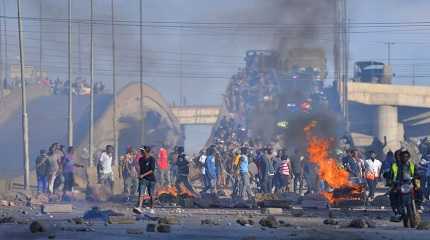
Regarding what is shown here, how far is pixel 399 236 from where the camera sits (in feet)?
55.8

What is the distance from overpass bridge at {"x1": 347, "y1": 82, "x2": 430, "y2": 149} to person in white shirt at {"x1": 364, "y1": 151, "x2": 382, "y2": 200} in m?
34.3

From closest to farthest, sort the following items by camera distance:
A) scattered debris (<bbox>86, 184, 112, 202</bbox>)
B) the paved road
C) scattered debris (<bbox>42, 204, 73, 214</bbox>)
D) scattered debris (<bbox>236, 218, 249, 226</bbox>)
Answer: scattered debris (<bbox>236, 218, 249, 226</bbox>)
scattered debris (<bbox>42, 204, 73, 214</bbox>)
scattered debris (<bbox>86, 184, 112, 202</bbox>)
the paved road

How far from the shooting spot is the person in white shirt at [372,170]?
A: 2970 cm

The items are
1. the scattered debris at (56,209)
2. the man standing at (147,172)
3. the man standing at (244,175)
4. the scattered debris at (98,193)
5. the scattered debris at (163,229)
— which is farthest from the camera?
the scattered debris at (98,193)

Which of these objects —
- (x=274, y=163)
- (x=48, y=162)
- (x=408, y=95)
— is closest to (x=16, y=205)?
(x=48, y=162)

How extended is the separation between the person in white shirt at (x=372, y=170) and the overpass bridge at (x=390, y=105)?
34.3 meters

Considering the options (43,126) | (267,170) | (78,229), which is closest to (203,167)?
(267,170)

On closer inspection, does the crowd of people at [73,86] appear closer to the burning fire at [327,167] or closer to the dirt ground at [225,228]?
the burning fire at [327,167]

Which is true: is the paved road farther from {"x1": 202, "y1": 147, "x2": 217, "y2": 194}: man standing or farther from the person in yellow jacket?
the person in yellow jacket

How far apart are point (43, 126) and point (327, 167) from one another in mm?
31268

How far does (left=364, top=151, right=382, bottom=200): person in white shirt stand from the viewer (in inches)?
1169

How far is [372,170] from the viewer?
98.8 ft

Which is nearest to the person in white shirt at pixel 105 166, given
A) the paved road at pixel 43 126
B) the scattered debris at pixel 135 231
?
the scattered debris at pixel 135 231

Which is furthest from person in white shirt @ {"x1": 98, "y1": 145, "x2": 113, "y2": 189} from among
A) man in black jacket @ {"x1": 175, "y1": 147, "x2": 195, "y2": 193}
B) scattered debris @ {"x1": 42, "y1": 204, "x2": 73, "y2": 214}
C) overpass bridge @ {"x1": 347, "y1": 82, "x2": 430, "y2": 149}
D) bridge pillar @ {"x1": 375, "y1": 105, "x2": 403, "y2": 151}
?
bridge pillar @ {"x1": 375, "y1": 105, "x2": 403, "y2": 151}
